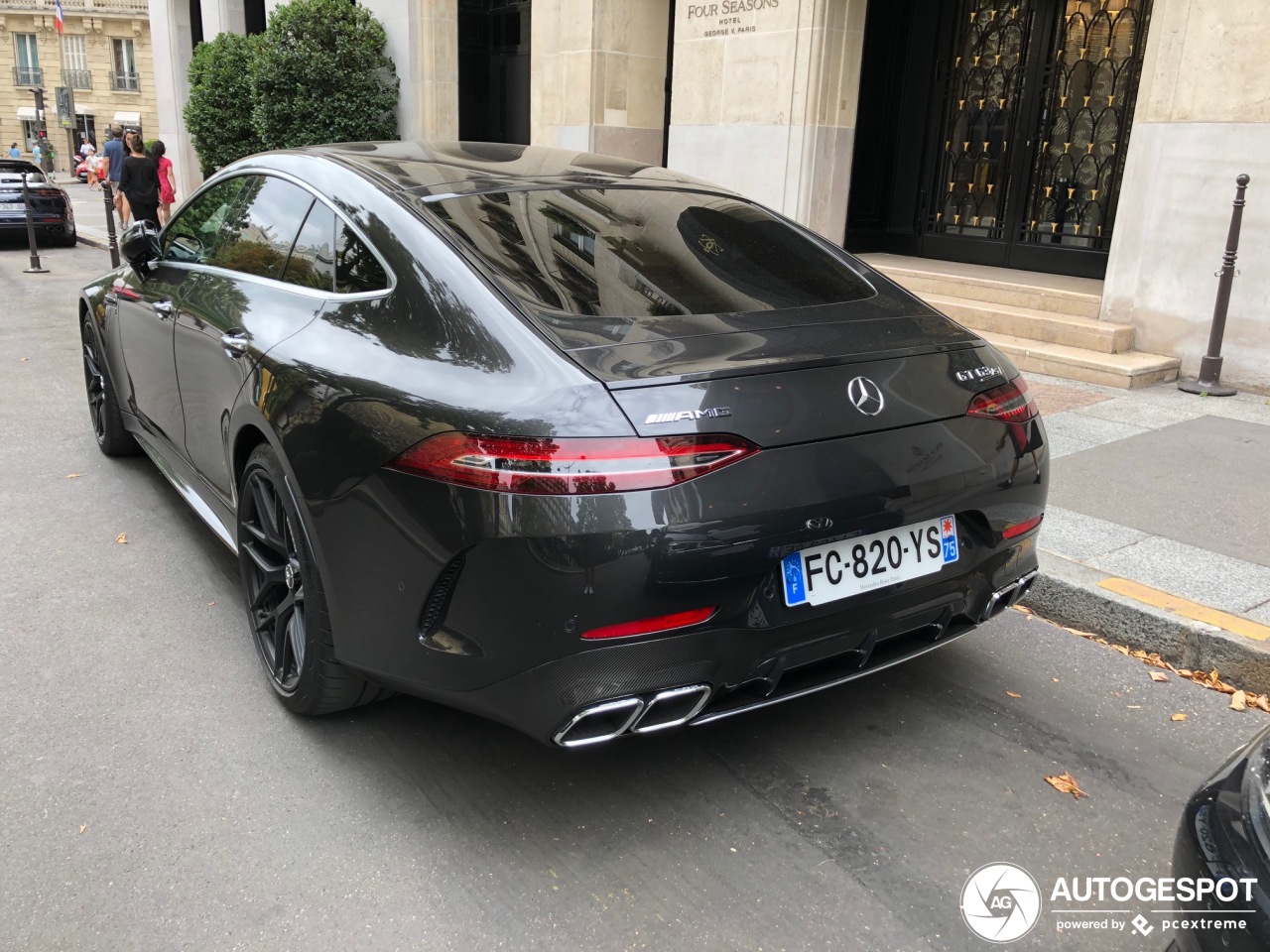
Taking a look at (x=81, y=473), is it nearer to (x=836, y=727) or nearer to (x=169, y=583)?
(x=169, y=583)

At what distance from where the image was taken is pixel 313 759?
3000mm

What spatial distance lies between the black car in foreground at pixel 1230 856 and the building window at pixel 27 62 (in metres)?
69.6

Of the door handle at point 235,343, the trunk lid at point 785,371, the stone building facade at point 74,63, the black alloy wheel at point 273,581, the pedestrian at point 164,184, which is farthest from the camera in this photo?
the stone building facade at point 74,63

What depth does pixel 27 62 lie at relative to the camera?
58875 mm

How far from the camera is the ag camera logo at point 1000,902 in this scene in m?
2.37

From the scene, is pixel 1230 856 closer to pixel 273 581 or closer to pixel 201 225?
pixel 273 581

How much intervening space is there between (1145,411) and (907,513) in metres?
4.79

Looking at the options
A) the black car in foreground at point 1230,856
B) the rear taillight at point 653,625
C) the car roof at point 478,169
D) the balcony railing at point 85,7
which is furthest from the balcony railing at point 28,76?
the black car in foreground at point 1230,856

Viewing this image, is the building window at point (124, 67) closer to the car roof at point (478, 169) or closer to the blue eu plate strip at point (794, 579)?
the car roof at point (478, 169)

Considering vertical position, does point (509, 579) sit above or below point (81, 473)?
above

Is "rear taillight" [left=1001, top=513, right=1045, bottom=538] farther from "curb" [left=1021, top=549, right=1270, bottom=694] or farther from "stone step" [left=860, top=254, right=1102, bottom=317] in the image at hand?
"stone step" [left=860, top=254, right=1102, bottom=317]

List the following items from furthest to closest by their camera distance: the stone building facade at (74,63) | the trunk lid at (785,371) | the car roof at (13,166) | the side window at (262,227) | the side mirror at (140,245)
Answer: the stone building facade at (74,63), the car roof at (13,166), the side mirror at (140,245), the side window at (262,227), the trunk lid at (785,371)

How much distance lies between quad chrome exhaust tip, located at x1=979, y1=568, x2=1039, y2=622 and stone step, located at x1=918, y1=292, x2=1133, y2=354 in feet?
16.5

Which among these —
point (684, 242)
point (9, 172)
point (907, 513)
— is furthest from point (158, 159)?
point (907, 513)
